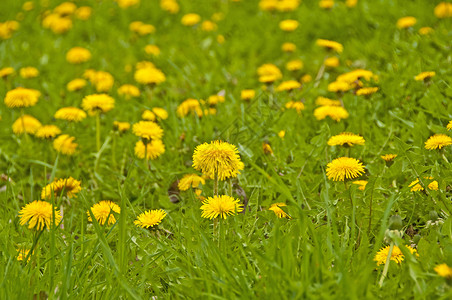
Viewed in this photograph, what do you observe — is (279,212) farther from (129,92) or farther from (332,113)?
(129,92)

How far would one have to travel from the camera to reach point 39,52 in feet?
16.4

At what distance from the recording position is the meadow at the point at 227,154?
5.66 feet

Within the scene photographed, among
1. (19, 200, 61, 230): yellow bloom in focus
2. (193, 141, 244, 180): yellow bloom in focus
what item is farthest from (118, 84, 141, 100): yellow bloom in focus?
(193, 141, 244, 180): yellow bloom in focus

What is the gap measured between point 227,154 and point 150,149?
89 cm

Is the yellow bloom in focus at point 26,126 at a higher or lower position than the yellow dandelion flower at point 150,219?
lower

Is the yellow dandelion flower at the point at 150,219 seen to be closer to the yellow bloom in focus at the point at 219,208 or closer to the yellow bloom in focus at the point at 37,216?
the yellow bloom in focus at the point at 219,208

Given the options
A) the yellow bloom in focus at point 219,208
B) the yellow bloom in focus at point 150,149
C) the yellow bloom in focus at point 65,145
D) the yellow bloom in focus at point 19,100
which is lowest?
the yellow bloom in focus at point 65,145

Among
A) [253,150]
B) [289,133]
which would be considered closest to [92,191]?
[253,150]

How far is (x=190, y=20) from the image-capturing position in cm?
506

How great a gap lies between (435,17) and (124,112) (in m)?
2.43

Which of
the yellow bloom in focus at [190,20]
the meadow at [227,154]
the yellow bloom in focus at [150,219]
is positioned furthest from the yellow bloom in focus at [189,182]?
the yellow bloom in focus at [190,20]

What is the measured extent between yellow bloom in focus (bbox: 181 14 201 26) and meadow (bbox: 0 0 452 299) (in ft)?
0.06

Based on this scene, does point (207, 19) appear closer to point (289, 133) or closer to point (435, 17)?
point (435, 17)

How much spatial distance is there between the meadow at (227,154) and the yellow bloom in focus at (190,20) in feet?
0.06
